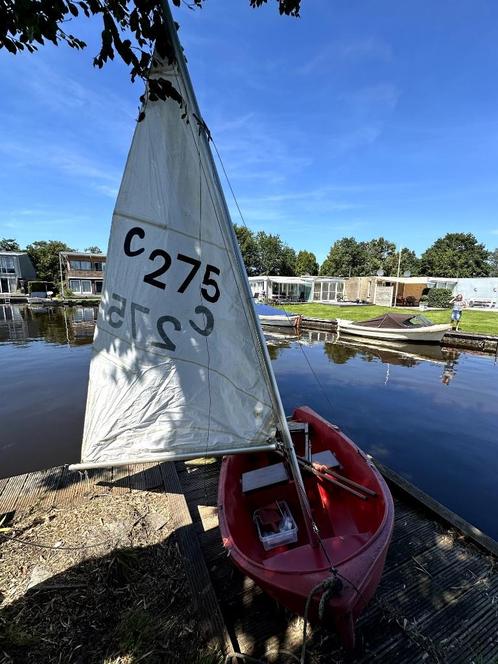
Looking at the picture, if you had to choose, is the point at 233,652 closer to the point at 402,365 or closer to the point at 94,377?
the point at 94,377

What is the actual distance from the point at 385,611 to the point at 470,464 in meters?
4.68

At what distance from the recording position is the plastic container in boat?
3.34m

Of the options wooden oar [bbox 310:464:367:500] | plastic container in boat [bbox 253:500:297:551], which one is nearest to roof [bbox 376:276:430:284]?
wooden oar [bbox 310:464:367:500]

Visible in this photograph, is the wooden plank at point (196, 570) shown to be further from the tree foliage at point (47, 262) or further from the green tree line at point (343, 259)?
the tree foliage at point (47, 262)

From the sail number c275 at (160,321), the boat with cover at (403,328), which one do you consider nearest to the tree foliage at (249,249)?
the boat with cover at (403,328)

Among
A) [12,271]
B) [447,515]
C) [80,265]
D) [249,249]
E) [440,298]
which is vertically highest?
[249,249]

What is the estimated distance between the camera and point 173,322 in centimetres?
293

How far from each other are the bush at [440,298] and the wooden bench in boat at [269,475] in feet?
116

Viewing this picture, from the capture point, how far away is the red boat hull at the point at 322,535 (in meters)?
2.32

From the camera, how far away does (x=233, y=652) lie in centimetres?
245

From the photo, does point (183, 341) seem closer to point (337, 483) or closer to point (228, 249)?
point (228, 249)

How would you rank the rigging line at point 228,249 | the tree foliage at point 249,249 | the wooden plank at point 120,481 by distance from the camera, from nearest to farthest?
1. the rigging line at point 228,249
2. the wooden plank at point 120,481
3. the tree foliage at point 249,249

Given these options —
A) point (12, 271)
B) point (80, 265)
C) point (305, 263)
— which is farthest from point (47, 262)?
point (305, 263)

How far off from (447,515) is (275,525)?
2.26 meters
